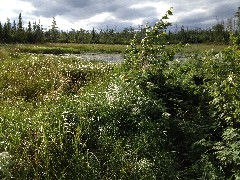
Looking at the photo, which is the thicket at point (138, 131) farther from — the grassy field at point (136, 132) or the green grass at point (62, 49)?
the green grass at point (62, 49)

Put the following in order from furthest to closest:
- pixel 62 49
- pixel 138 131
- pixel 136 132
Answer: pixel 62 49 < pixel 136 132 < pixel 138 131

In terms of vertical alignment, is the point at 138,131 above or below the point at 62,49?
below

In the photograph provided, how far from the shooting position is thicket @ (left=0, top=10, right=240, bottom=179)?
4.59m

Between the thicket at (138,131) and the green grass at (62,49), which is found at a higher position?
the green grass at (62,49)

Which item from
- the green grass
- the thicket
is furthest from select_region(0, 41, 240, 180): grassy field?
the green grass

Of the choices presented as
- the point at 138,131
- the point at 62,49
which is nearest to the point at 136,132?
the point at 138,131

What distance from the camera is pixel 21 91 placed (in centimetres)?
948

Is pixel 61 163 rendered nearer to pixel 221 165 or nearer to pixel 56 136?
pixel 56 136

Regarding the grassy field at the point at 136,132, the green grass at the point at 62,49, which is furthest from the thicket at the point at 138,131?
the green grass at the point at 62,49

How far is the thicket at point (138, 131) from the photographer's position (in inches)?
181

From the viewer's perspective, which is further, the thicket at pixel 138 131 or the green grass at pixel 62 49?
→ the green grass at pixel 62 49

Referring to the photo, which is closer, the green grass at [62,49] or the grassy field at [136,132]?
the grassy field at [136,132]

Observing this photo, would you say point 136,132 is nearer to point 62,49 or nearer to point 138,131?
point 138,131

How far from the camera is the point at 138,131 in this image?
558 centimetres
